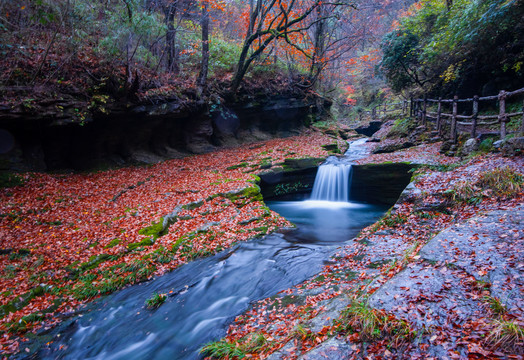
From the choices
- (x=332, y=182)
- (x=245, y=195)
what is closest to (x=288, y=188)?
(x=332, y=182)

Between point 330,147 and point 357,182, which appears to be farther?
point 330,147

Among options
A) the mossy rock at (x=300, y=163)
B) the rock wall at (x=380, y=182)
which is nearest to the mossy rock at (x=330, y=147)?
the mossy rock at (x=300, y=163)

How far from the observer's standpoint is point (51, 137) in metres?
12.0

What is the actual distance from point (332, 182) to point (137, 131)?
35.2ft

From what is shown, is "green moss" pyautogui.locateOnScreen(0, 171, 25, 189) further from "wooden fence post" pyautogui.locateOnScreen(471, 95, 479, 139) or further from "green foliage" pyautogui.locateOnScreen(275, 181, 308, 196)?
"wooden fence post" pyautogui.locateOnScreen(471, 95, 479, 139)

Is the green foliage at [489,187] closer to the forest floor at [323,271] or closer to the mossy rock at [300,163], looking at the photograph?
the forest floor at [323,271]

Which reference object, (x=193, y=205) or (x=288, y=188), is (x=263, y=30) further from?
(x=193, y=205)

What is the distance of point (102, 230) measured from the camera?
7.79 m

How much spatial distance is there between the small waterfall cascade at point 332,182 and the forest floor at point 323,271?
251 cm

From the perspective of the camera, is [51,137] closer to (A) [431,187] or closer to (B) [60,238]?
(B) [60,238]

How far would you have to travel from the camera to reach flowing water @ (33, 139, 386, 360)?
4.46 m

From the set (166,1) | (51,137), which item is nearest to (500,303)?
(51,137)

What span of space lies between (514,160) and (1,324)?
12070mm

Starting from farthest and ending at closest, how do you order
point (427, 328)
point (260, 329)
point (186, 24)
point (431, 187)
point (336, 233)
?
point (186, 24) → point (336, 233) → point (431, 187) → point (260, 329) → point (427, 328)
